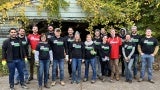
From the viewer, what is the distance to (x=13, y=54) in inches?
486

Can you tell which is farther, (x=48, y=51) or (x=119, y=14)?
(x=119, y=14)

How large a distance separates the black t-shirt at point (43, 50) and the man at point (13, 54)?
1.77ft

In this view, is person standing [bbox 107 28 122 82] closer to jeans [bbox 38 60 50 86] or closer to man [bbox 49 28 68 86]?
man [bbox 49 28 68 86]

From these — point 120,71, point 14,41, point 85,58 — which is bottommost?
point 120,71

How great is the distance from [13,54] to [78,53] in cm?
223

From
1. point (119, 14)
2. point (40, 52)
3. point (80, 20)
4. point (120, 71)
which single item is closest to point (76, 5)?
point (80, 20)

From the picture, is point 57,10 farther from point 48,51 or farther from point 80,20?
point 48,51

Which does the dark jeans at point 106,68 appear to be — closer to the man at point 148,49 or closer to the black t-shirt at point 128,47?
the black t-shirt at point 128,47

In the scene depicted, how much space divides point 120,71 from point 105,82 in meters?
1.58

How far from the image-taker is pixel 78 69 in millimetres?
13281

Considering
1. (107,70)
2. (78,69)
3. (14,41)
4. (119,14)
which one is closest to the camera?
(14,41)

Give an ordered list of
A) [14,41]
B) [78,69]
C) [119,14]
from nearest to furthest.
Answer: [14,41], [78,69], [119,14]

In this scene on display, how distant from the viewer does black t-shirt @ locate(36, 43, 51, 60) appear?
40.8 feet

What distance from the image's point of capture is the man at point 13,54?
1217 centimetres
